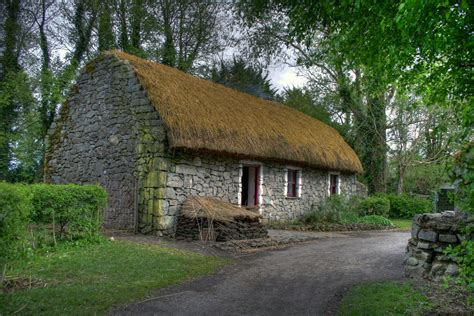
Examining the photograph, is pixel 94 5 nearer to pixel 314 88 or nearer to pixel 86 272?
pixel 314 88

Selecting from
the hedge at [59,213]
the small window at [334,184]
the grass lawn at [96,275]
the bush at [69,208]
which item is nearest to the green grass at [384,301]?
the grass lawn at [96,275]

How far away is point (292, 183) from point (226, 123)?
501 cm

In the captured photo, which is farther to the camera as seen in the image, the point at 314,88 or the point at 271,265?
the point at 314,88

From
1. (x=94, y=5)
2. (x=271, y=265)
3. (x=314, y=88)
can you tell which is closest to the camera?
(x=271, y=265)

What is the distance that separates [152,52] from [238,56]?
6.99m

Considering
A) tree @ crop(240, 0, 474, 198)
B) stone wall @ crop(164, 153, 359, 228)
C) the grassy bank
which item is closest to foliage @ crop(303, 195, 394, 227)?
stone wall @ crop(164, 153, 359, 228)

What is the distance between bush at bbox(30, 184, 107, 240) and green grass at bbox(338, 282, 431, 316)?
6.05 metres

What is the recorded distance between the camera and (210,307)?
5684 millimetres

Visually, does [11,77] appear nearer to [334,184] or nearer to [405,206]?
[334,184]

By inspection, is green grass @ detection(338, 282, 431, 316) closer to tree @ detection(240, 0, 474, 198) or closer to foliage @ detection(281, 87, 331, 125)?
tree @ detection(240, 0, 474, 198)

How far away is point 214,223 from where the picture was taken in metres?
11.2

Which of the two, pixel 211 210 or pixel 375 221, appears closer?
pixel 211 210

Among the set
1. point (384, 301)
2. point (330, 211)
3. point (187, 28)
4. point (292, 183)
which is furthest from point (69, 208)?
point (187, 28)

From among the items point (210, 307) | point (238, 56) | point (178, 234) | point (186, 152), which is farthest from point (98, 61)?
point (238, 56)
